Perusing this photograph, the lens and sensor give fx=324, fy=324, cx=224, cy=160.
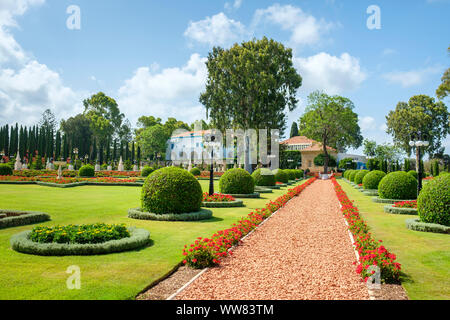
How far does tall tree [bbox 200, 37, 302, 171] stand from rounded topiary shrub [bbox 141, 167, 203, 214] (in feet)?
74.8

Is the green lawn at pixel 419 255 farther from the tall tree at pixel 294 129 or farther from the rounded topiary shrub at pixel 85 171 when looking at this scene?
the tall tree at pixel 294 129

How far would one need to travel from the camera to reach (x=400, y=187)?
16781 millimetres

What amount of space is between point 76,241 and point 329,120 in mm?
51248

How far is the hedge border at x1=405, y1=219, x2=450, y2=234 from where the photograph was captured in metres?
9.35

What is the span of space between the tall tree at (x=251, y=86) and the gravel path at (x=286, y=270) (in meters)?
25.1

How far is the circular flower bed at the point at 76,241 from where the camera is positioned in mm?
6480

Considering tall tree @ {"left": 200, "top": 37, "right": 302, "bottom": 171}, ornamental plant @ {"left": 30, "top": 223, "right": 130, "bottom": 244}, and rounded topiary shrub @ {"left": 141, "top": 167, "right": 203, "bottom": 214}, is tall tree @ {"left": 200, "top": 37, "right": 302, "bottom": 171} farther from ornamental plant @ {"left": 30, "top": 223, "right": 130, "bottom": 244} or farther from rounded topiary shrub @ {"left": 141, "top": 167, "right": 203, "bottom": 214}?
ornamental plant @ {"left": 30, "top": 223, "right": 130, "bottom": 244}

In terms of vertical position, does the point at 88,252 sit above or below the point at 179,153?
below

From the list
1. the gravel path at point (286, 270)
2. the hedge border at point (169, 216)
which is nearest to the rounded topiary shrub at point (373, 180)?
the gravel path at point (286, 270)
